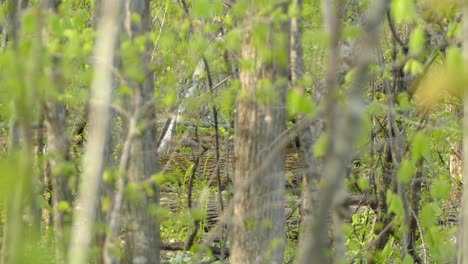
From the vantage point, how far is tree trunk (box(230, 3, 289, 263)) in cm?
462

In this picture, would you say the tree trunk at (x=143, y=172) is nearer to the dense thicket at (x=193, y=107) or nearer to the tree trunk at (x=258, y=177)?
the dense thicket at (x=193, y=107)

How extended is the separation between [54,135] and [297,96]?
146 centimetres

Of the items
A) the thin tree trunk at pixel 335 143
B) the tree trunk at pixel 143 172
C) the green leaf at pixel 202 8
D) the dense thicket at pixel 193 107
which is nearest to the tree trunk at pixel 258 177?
the dense thicket at pixel 193 107

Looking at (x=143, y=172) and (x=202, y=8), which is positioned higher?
(x=202, y=8)

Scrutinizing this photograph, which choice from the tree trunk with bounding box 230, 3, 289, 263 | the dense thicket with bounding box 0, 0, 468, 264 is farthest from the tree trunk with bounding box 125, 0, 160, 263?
the tree trunk with bounding box 230, 3, 289, 263

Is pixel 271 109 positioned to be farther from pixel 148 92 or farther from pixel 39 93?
pixel 39 93

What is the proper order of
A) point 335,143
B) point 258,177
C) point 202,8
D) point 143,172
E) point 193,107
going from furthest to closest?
1. point 193,107
2. point 258,177
3. point 143,172
4. point 202,8
5. point 335,143

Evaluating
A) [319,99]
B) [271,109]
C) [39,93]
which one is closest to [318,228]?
[39,93]

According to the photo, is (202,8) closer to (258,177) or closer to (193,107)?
(258,177)

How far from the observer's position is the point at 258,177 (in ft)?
15.2

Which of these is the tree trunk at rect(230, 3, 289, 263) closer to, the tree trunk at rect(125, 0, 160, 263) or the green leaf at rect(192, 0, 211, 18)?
the tree trunk at rect(125, 0, 160, 263)

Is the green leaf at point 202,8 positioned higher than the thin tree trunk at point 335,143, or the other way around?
the green leaf at point 202,8

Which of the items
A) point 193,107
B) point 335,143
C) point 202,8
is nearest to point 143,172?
point 202,8

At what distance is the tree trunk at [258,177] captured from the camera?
462 cm
